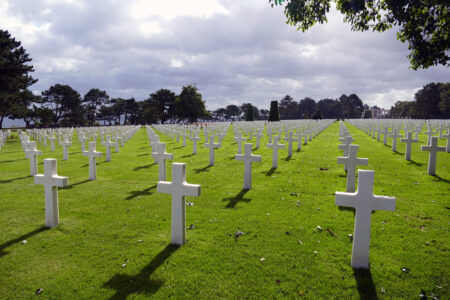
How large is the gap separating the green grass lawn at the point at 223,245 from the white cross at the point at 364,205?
0.98 ft

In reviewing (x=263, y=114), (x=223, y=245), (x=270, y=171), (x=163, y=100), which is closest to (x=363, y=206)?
(x=223, y=245)

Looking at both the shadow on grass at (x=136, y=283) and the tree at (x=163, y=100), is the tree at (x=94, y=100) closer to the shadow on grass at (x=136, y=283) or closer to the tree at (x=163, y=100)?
the tree at (x=163, y=100)

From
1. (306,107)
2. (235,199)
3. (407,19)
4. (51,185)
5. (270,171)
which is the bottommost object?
(235,199)

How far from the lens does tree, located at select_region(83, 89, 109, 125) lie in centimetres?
8794

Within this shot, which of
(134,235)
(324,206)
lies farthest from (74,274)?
(324,206)

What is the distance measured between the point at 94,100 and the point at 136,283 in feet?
320

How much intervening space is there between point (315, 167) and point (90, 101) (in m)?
94.2

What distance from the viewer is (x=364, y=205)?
347 centimetres

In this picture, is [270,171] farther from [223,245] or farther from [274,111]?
[274,111]

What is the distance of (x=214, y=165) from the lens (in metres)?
11.3

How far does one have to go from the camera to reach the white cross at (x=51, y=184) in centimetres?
466

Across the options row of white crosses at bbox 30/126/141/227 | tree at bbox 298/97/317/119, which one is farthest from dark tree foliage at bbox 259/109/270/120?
row of white crosses at bbox 30/126/141/227

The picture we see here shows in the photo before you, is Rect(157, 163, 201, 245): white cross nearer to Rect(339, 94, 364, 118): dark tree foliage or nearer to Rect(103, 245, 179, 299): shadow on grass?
Rect(103, 245, 179, 299): shadow on grass

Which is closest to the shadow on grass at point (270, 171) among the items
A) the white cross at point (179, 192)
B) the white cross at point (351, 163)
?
the white cross at point (351, 163)
